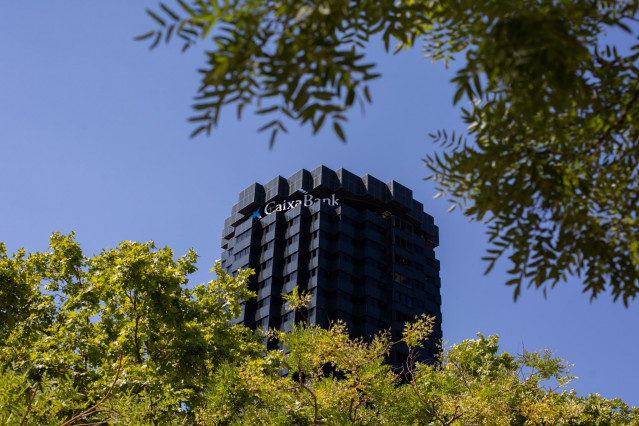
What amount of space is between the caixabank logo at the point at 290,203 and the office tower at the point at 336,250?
0.17 m

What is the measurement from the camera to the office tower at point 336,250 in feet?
301

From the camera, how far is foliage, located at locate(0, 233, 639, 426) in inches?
548

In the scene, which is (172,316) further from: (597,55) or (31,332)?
(597,55)

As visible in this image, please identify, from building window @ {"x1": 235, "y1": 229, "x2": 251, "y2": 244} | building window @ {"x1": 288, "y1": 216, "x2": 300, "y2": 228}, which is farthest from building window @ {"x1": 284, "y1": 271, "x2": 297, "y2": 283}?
building window @ {"x1": 235, "y1": 229, "x2": 251, "y2": 244}

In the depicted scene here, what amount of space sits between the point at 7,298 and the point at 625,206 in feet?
60.4

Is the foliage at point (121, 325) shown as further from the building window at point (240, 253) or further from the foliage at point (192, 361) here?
the building window at point (240, 253)

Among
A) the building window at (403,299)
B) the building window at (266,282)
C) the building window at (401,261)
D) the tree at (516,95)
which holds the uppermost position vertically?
the building window at (401,261)

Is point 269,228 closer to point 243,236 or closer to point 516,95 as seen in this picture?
point 243,236

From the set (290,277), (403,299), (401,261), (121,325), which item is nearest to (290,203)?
(290,277)

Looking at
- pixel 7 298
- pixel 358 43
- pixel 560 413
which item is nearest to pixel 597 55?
pixel 358 43

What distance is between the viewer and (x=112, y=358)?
53.6ft

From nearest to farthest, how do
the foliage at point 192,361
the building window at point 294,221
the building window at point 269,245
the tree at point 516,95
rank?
the tree at point 516,95
the foliage at point 192,361
the building window at point 294,221
the building window at point 269,245

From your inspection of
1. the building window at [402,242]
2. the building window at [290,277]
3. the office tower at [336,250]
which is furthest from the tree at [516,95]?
the building window at [402,242]

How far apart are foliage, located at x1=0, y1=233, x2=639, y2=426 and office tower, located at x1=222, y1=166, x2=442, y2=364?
68635 millimetres
